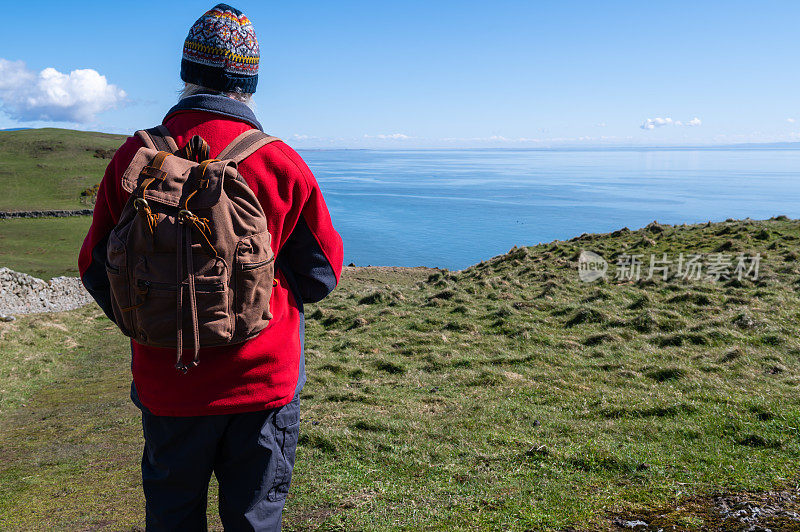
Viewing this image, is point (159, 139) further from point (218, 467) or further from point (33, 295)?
point (33, 295)

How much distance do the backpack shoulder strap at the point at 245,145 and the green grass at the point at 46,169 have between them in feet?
226

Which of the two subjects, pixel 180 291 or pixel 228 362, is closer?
pixel 180 291

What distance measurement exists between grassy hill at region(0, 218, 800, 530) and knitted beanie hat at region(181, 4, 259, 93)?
3273mm

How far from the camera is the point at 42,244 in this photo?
45.5 m

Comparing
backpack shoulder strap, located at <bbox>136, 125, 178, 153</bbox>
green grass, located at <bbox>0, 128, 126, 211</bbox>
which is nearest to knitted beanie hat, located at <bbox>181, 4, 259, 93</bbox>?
backpack shoulder strap, located at <bbox>136, 125, 178, 153</bbox>

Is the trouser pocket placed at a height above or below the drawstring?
below

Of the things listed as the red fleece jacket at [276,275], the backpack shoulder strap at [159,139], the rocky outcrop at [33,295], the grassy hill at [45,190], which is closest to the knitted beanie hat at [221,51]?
the red fleece jacket at [276,275]

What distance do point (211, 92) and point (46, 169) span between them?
89941 millimetres

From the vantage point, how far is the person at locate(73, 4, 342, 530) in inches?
84.9

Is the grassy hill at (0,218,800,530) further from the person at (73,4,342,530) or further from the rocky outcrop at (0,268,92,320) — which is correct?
the rocky outcrop at (0,268,92,320)

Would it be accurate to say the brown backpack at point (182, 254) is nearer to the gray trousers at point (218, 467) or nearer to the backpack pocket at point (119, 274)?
the backpack pocket at point (119, 274)

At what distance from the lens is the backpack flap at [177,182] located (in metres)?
1.97

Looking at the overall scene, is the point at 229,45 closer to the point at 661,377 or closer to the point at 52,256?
the point at 661,377

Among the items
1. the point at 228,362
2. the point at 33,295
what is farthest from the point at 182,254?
the point at 33,295
